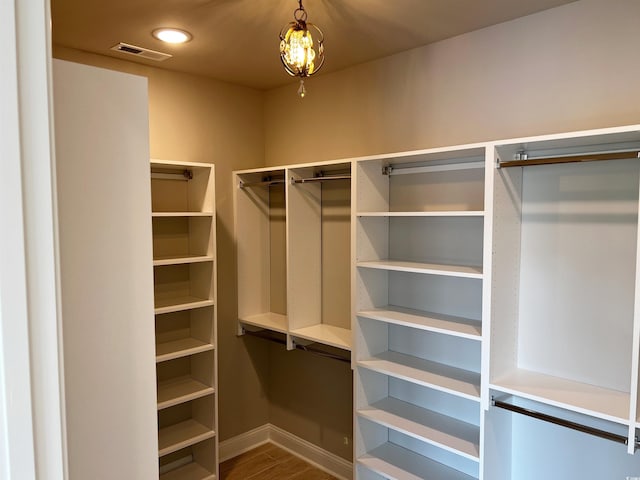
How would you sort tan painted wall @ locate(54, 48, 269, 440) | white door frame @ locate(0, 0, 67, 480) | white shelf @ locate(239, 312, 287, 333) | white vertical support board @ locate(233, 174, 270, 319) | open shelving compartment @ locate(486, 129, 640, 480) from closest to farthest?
1. white door frame @ locate(0, 0, 67, 480)
2. open shelving compartment @ locate(486, 129, 640, 480)
3. tan painted wall @ locate(54, 48, 269, 440)
4. white shelf @ locate(239, 312, 287, 333)
5. white vertical support board @ locate(233, 174, 270, 319)

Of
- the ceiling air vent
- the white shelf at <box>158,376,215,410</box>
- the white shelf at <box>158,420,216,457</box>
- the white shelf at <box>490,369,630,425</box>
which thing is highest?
the ceiling air vent

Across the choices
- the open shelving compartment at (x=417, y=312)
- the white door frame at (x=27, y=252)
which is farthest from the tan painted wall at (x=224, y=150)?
the white door frame at (x=27, y=252)

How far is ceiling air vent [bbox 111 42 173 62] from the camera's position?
8.77 ft

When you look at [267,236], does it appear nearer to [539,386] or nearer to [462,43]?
[462,43]

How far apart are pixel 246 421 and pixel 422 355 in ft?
5.64

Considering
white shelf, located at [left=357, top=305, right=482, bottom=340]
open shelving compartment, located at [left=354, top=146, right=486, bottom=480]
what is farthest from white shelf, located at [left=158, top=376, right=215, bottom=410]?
white shelf, located at [left=357, top=305, right=482, bottom=340]

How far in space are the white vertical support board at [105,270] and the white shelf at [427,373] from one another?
147 cm

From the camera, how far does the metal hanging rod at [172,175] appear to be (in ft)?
10.1

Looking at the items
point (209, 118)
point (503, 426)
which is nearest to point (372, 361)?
point (503, 426)

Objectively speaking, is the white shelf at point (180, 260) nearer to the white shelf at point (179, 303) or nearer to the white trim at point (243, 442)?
the white shelf at point (179, 303)

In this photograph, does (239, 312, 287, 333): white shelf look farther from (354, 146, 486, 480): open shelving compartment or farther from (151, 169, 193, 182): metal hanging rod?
(151, 169, 193, 182): metal hanging rod

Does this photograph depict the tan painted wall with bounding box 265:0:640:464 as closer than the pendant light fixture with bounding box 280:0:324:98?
No

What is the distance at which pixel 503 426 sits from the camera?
2268mm

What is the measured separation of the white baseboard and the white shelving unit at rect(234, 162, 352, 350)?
886 mm
